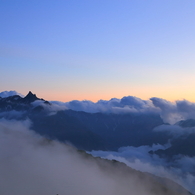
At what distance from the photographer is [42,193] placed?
198875 mm

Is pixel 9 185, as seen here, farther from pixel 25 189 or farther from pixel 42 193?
pixel 42 193

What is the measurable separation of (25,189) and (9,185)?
44.3 ft

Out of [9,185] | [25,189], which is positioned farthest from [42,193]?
[9,185]

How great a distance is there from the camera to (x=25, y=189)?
650ft

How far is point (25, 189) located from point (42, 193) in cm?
1455

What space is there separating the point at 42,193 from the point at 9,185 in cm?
2805

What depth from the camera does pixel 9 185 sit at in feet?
646
